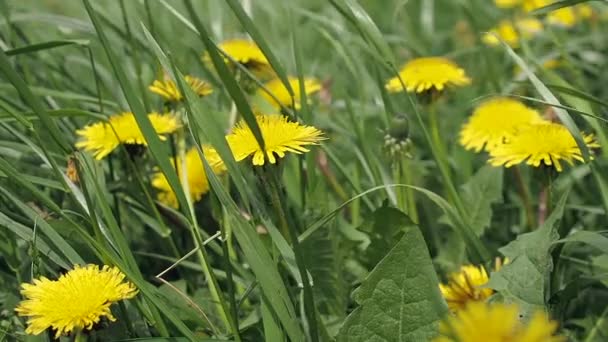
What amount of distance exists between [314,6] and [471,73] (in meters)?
0.81

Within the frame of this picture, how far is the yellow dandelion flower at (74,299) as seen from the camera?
91 centimetres

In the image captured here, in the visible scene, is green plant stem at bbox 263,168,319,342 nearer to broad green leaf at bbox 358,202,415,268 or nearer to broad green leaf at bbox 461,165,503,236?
broad green leaf at bbox 358,202,415,268

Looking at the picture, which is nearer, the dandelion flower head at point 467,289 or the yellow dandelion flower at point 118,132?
the dandelion flower head at point 467,289

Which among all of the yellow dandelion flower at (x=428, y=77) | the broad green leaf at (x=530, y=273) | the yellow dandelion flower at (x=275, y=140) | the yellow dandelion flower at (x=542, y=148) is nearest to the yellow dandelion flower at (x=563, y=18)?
the yellow dandelion flower at (x=428, y=77)

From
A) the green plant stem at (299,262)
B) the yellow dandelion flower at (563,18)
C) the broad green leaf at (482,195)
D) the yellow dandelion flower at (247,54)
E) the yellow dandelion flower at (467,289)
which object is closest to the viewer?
the green plant stem at (299,262)

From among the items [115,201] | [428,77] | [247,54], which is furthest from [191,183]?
[428,77]

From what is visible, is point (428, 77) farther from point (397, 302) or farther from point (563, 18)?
point (563, 18)

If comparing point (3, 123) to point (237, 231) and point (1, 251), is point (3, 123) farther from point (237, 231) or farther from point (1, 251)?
point (237, 231)

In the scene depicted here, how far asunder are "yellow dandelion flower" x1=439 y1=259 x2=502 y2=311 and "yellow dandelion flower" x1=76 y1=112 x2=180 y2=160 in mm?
475

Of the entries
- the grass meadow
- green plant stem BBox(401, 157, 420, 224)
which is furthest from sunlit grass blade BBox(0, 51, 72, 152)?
green plant stem BBox(401, 157, 420, 224)

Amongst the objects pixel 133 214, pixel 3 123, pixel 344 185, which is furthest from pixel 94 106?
pixel 344 185

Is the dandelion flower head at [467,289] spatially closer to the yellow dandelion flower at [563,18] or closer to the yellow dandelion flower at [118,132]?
the yellow dandelion flower at [118,132]

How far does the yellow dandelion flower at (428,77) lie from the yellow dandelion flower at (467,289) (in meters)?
0.38

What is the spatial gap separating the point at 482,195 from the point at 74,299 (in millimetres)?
746
